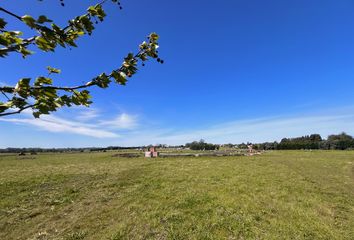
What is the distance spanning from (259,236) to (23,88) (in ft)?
27.6

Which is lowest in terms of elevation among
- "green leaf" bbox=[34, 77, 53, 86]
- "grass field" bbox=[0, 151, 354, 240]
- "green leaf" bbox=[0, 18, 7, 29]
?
"grass field" bbox=[0, 151, 354, 240]

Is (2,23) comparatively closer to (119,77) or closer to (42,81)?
(42,81)

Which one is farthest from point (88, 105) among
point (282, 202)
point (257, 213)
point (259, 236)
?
point (282, 202)

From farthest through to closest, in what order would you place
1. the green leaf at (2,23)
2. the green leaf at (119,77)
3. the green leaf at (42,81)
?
the green leaf at (119,77), the green leaf at (42,81), the green leaf at (2,23)

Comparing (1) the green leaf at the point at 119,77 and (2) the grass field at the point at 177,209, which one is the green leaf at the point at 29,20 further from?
(2) the grass field at the point at 177,209

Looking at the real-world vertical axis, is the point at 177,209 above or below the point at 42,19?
below

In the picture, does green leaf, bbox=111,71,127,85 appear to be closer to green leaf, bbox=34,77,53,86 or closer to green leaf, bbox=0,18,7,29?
green leaf, bbox=34,77,53,86

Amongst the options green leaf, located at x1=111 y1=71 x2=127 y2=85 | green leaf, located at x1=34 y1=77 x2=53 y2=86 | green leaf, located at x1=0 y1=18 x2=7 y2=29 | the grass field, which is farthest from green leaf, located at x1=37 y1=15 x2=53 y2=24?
the grass field

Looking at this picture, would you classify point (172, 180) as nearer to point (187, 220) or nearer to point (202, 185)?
point (202, 185)

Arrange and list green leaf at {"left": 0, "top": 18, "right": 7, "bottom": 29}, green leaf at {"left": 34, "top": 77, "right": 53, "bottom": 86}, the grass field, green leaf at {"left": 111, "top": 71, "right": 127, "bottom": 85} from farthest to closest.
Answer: the grass field, green leaf at {"left": 111, "top": 71, "right": 127, "bottom": 85}, green leaf at {"left": 34, "top": 77, "right": 53, "bottom": 86}, green leaf at {"left": 0, "top": 18, "right": 7, "bottom": 29}

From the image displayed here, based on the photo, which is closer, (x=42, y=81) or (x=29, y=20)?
(x=29, y=20)

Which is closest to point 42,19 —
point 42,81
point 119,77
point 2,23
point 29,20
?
→ point 29,20

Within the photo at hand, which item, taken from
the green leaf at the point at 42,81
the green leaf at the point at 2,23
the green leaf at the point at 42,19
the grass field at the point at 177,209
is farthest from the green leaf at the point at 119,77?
the grass field at the point at 177,209

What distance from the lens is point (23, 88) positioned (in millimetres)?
2129
